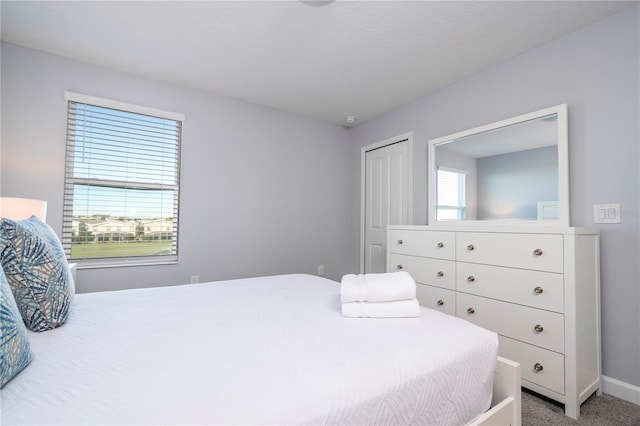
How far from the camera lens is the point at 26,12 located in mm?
1951

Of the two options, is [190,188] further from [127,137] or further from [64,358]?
[64,358]

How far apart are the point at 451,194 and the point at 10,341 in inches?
113

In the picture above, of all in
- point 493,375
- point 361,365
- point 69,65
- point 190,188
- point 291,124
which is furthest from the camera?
point 291,124

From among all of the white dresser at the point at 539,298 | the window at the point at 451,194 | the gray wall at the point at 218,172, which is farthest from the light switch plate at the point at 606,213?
the gray wall at the point at 218,172

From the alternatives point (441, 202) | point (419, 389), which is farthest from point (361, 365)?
point (441, 202)

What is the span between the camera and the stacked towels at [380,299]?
1.25m

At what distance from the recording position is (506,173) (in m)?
2.29

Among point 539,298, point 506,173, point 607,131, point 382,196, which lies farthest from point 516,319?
point 382,196

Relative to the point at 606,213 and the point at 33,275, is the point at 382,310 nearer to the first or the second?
the point at 33,275

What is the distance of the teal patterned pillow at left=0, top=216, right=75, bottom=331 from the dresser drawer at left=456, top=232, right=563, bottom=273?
234 cm

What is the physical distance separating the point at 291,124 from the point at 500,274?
9.07 ft

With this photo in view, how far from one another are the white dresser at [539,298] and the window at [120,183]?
2704mm

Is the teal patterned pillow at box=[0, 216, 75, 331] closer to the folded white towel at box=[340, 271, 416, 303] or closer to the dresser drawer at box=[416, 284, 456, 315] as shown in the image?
the folded white towel at box=[340, 271, 416, 303]

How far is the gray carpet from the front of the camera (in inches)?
61.5
